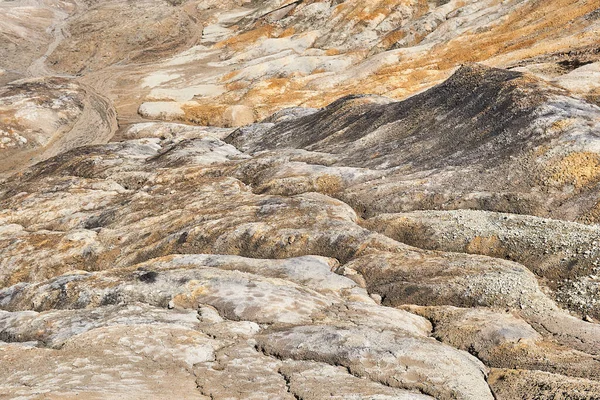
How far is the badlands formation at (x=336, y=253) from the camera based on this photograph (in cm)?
1509

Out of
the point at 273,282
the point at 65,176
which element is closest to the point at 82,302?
the point at 273,282

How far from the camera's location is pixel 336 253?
2755cm

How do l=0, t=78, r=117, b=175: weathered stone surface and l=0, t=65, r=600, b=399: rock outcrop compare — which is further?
l=0, t=78, r=117, b=175: weathered stone surface

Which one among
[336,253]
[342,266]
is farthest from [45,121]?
[342,266]

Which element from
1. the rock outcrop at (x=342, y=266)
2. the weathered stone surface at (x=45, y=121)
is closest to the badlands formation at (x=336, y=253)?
the rock outcrop at (x=342, y=266)

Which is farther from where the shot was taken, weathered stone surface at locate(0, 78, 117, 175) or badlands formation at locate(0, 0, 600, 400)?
weathered stone surface at locate(0, 78, 117, 175)

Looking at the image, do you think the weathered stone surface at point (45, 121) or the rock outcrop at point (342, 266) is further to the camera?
the weathered stone surface at point (45, 121)

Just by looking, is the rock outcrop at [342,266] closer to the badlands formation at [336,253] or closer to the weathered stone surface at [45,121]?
the badlands formation at [336,253]

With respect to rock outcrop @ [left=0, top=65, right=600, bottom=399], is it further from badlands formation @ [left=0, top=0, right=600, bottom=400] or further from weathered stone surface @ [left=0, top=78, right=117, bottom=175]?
weathered stone surface @ [left=0, top=78, right=117, bottom=175]

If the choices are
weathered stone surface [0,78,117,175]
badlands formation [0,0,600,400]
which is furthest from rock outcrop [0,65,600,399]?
weathered stone surface [0,78,117,175]

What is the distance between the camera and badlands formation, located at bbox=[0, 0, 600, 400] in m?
15.1

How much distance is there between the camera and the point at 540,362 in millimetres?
16062

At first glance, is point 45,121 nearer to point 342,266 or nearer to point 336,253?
point 336,253

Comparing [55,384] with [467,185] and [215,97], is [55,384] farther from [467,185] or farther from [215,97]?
[215,97]
